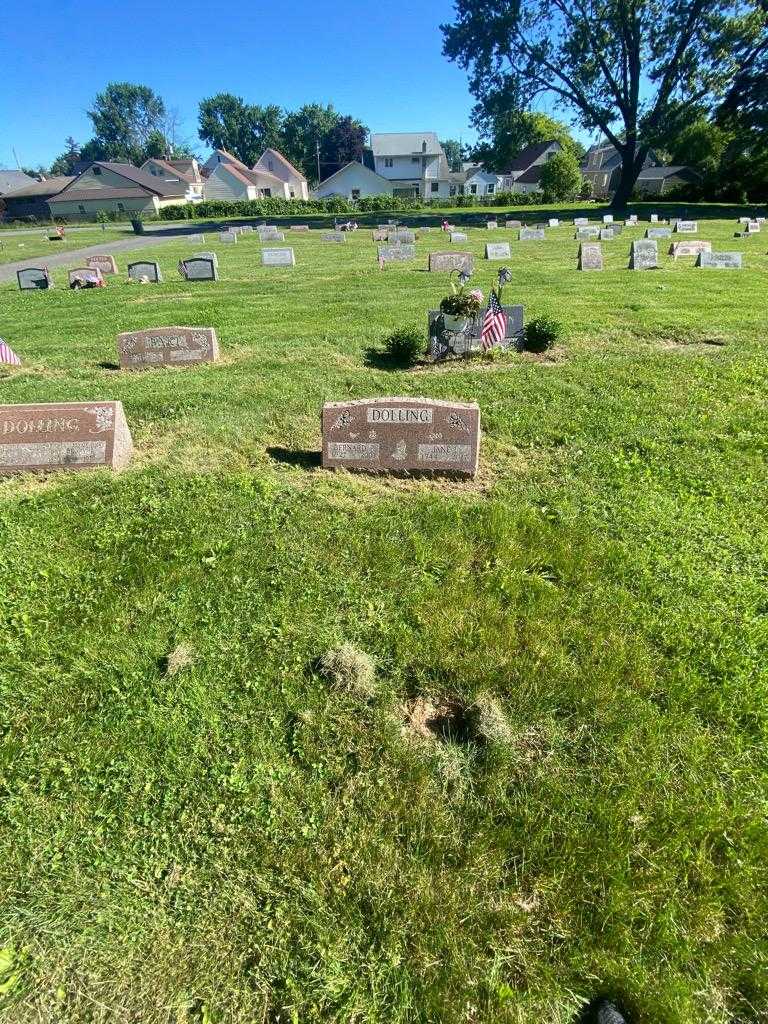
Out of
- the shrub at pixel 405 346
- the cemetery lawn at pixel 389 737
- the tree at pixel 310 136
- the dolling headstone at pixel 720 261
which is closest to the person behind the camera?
the cemetery lawn at pixel 389 737

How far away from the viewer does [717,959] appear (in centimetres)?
209

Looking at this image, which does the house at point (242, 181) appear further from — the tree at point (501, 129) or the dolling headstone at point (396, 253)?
the dolling headstone at point (396, 253)

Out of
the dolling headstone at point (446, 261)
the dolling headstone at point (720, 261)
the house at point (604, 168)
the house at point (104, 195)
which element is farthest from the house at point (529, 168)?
the dolling headstone at point (446, 261)

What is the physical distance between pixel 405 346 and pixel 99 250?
31.6 m

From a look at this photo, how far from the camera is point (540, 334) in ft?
28.8

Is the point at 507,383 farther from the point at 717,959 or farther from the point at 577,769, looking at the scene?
the point at 717,959

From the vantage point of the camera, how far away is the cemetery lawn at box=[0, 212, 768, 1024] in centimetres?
212

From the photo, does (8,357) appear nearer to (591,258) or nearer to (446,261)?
(446,261)

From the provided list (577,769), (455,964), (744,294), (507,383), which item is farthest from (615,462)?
(744,294)

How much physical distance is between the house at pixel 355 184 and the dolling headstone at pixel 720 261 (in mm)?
61514

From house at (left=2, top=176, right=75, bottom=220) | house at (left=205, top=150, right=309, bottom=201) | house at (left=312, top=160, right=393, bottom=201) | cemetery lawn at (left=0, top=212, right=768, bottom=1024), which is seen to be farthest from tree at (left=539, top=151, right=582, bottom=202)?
cemetery lawn at (left=0, top=212, right=768, bottom=1024)

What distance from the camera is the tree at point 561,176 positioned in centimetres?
5191

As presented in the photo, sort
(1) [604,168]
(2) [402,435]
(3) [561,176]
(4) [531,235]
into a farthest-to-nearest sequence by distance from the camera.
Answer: (1) [604,168]
(3) [561,176]
(4) [531,235]
(2) [402,435]

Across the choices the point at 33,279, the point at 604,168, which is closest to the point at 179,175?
the point at 604,168
